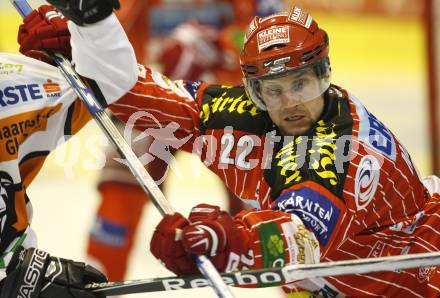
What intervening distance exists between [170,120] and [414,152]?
2.55 m

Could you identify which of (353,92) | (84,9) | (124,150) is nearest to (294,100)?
Answer: (124,150)

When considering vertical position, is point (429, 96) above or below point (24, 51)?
below

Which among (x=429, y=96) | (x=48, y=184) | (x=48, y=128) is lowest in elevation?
(x=429, y=96)

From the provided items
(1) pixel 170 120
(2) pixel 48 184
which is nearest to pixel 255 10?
(2) pixel 48 184

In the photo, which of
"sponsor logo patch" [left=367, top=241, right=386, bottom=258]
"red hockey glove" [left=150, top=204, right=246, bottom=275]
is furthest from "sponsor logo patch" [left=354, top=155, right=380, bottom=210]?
"red hockey glove" [left=150, top=204, right=246, bottom=275]

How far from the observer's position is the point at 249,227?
2.24 meters

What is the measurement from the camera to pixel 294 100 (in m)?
2.50

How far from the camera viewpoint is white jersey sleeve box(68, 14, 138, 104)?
2.49 meters

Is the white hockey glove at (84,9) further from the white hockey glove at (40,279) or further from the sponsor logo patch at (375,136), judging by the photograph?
the sponsor logo patch at (375,136)

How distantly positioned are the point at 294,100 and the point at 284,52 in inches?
4.4

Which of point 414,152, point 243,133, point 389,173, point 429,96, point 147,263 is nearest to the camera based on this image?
point 389,173

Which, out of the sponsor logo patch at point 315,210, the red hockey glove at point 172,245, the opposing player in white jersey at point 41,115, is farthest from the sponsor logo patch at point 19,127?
the sponsor logo patch at point 315,210

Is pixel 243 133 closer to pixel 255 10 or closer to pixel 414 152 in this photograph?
pixel 255 10

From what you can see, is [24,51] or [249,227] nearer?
[249,227]
